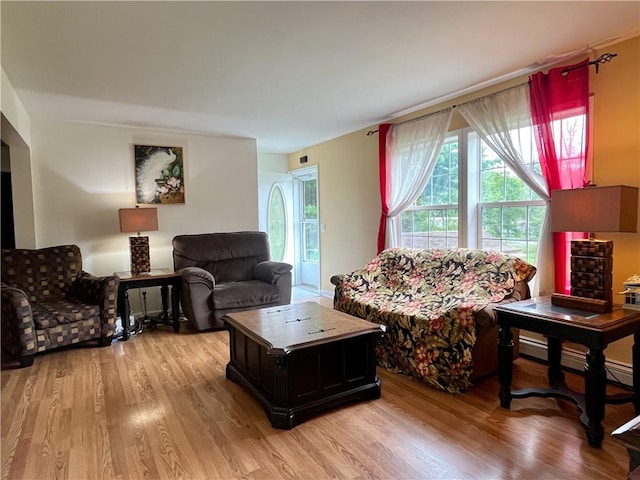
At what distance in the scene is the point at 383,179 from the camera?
4391 millimetres

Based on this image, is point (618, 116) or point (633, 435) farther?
point (618, 116)

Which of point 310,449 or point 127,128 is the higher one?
point 127,128

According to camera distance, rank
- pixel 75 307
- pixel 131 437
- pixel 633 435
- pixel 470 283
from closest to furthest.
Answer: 1. pixel 633 435
2. pixel 131 437
3. pixel 470 283
4. pixel 75 307

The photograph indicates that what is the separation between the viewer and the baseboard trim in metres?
2.54

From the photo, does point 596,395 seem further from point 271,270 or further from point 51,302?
point 51,302

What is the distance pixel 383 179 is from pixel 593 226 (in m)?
2.50

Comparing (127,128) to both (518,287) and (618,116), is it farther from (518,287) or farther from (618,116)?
(618,116)

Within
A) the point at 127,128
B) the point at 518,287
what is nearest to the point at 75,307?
the point at 127,128

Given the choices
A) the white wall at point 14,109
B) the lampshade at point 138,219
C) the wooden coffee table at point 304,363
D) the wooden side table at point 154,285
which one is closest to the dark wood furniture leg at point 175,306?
the wooden side table at point 154,285

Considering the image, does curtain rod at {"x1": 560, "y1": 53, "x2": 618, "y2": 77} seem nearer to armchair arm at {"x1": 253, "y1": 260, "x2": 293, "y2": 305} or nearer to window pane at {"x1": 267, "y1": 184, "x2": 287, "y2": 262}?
armchair arm at {"x1": 253, "y1": 260, "x2": 293, "y2": 305}

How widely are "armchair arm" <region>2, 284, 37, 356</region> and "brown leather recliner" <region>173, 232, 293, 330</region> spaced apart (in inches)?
51.2

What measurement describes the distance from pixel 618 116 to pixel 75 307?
14.9 feet

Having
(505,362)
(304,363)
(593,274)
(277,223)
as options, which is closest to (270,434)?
(304,363)

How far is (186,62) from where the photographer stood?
2709 mm
